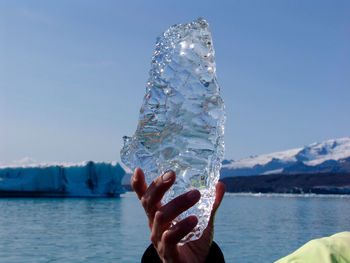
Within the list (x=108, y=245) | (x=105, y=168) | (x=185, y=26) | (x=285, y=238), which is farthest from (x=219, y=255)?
Result: (x=105, y=168)

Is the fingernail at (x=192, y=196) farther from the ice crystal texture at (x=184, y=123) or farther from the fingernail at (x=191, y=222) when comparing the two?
the ice crystal texture at (x=184, y=123)

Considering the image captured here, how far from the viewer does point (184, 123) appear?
120cm

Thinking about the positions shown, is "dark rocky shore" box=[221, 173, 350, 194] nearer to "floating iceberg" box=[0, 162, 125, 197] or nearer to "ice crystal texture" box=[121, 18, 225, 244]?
"floating iceberg" box=[0, 162, 125, 197]

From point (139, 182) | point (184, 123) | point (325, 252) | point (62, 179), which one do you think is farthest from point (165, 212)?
point (62, 179)

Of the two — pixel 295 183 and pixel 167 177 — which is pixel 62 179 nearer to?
pixel 167 177

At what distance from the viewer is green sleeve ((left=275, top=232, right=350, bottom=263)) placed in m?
1.17

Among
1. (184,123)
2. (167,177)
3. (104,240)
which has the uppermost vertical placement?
(184,123)

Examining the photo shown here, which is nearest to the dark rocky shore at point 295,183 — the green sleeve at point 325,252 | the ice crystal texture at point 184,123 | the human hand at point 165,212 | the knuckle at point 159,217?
the green sleeve at point 325,252

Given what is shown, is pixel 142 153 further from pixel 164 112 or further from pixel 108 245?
pixel 108 245

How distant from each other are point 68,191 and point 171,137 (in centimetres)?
2904

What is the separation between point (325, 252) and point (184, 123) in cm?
54

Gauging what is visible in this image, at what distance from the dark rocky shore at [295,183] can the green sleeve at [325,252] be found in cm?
6481

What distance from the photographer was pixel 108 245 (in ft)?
36.3

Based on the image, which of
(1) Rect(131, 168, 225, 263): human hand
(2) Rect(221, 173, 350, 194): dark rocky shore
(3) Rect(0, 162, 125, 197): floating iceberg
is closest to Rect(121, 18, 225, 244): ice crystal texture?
(1) Rect(131, 168, 225, 263): human hand
